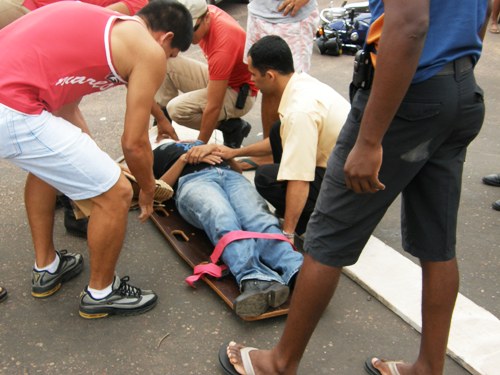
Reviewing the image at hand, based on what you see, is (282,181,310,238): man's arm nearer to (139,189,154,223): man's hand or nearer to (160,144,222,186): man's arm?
(160,144,222,186): man's arm

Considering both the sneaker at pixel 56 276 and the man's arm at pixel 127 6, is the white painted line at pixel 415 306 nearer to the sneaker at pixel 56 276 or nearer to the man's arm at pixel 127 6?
the sneaker at pixel 56 276

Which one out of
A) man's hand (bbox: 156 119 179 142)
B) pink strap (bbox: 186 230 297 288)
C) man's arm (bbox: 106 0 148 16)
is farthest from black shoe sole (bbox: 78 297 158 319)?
man's arm (bbox: 106 0 148 16)

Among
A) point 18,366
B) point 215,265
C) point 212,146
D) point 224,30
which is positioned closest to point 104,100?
point 224,30

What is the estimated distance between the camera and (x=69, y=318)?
8.86 ft

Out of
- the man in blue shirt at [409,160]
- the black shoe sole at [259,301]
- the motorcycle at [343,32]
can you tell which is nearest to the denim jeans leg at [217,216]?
the black shoe sole at [259,301]

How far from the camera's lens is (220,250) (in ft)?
9.45

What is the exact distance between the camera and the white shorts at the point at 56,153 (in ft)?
7.66

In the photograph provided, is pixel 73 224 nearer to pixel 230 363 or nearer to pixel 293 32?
pixel 230 363

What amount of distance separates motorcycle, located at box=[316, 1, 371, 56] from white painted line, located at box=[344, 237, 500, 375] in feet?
15.3

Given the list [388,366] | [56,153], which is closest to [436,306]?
[388,366]

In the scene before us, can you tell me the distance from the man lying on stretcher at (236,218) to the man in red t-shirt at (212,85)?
17.9 inches

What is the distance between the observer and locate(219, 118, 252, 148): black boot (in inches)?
181

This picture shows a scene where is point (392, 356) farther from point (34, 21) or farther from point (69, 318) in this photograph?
point (34, 21)

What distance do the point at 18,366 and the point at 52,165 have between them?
84 cm
